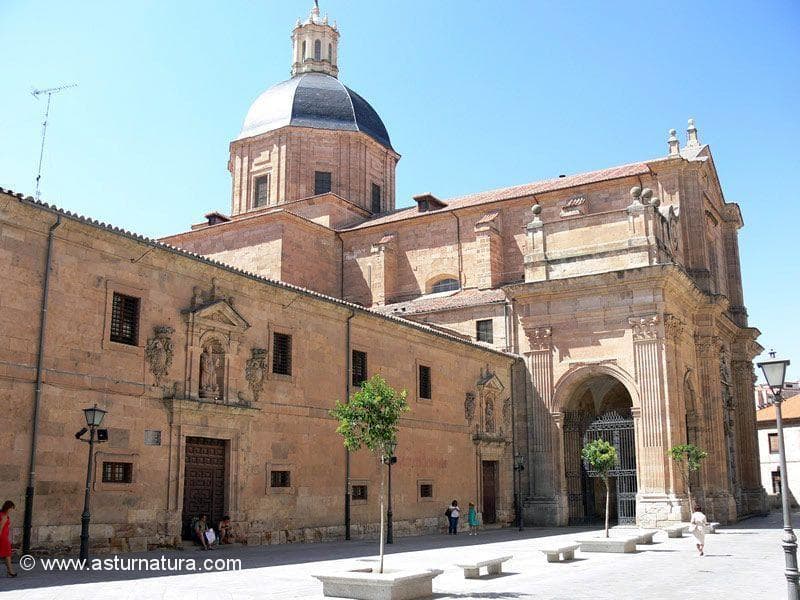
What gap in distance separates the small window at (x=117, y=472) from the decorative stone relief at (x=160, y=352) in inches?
73.9

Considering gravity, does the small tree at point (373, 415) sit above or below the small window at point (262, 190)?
below

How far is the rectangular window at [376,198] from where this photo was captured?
1627 inches

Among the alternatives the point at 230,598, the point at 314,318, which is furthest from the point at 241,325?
the point at 230,598

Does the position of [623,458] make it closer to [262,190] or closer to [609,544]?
[609,544]

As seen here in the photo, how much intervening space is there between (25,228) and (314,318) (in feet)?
27.9

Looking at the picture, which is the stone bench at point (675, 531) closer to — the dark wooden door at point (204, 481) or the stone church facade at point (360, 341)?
the stone church facade at point (360, 341)

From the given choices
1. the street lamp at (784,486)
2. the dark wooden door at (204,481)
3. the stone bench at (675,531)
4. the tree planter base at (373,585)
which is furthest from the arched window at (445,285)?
the tree planter base at (373,585)

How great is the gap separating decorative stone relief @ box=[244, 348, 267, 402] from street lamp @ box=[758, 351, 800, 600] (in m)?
11.6

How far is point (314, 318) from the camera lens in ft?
71.9

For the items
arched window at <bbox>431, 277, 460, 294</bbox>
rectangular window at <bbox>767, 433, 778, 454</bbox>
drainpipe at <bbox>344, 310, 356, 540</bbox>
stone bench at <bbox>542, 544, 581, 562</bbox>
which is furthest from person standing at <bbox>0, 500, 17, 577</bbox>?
rectangular window at <bbox>767, 433, 778, 454</bbox>

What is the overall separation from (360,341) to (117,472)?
911 centimetres

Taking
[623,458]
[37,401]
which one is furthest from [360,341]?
[623,458]

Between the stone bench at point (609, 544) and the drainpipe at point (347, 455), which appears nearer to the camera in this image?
the stone bench at point (609, 544)

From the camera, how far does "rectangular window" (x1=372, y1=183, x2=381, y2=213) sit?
41.3 metres
